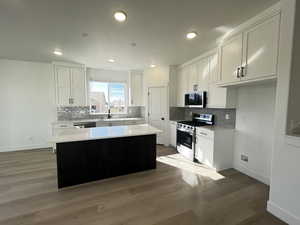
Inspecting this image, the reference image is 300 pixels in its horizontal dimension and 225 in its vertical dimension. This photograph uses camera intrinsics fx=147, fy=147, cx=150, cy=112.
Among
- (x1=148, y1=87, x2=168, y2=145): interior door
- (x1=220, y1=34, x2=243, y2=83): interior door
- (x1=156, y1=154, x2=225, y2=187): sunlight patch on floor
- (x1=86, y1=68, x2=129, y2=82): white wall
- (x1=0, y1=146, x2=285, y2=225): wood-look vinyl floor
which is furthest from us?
(x1=86, y1=68, x2=129, y2=82): white wall

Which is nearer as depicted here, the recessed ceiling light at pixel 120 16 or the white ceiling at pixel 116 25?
the white ceiling at pixel 116 25

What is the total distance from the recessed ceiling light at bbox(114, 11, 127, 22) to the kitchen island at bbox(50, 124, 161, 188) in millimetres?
1845

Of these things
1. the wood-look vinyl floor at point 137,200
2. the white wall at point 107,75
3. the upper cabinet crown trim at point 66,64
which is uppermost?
the upper cabinet crown trim at point 66,64

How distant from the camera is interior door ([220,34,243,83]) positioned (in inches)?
96.5

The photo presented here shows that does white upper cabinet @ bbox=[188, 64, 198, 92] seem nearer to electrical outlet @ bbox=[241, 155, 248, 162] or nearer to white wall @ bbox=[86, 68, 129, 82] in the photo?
electrical outlet @ bbox=[241, 155, 248, 162]

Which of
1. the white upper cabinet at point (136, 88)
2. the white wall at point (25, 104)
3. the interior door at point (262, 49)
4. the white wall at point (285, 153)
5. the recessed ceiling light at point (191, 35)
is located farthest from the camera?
the white upper cabinet at point (136, 88)

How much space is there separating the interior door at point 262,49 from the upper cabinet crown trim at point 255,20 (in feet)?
0.19

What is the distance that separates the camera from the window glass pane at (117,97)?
5590 millimetres

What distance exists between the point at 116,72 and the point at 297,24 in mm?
4938

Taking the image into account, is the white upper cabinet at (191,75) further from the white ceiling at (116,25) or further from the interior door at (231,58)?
the interior door at (231,58)

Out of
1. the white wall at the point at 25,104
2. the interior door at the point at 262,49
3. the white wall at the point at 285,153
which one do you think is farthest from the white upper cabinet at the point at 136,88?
the white wall at the point at 285,153

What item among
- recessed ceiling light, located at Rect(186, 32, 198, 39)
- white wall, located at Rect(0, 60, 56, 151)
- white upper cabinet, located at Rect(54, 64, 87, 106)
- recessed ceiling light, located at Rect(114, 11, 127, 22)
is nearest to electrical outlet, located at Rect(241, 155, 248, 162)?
recessed ceiling light, located at Rect(186, 32, 198, 39)

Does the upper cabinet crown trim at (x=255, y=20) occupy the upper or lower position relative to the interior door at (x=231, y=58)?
upper

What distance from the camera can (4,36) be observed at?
2.77 meters
